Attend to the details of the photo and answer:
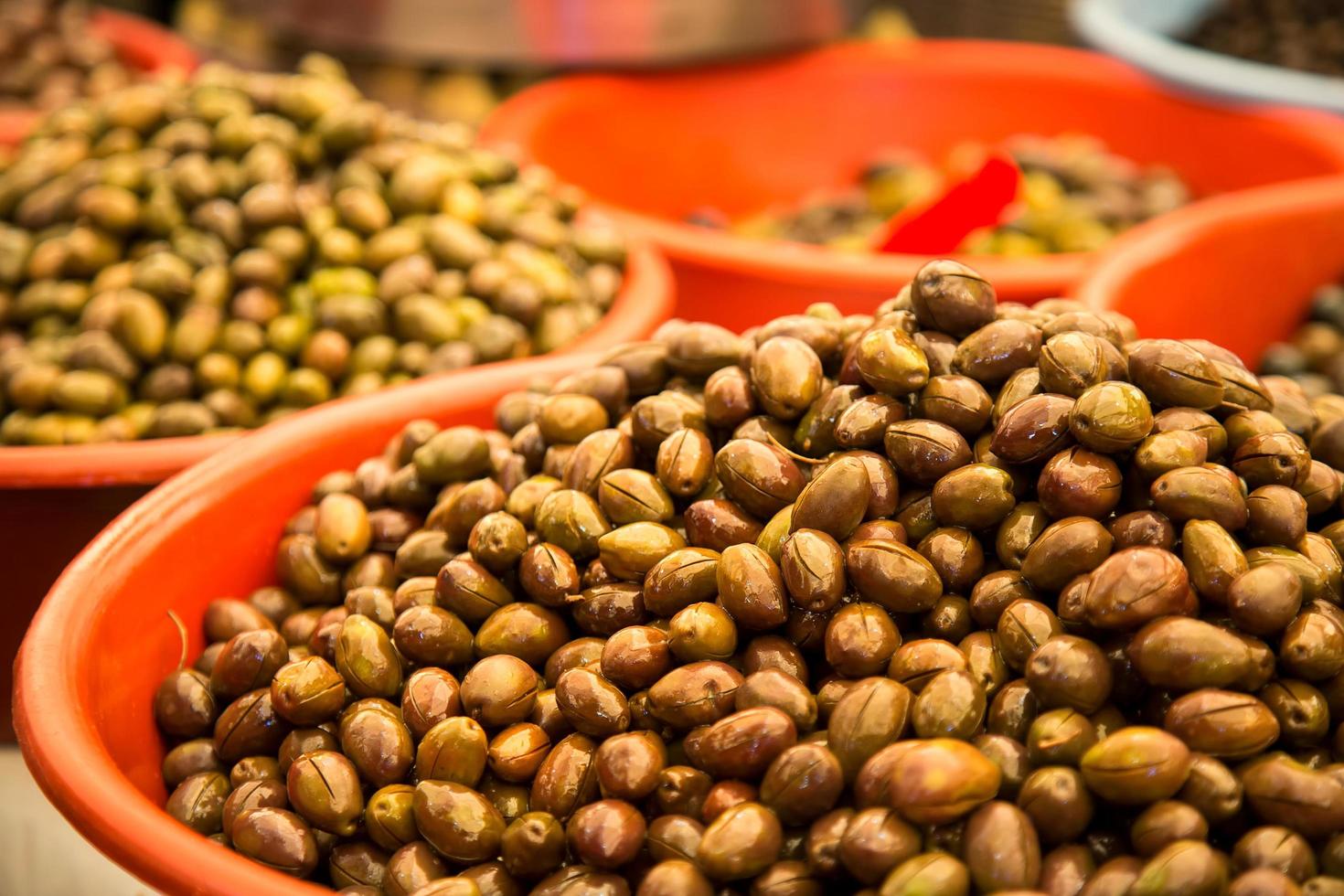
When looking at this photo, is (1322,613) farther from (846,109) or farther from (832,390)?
(846,109)

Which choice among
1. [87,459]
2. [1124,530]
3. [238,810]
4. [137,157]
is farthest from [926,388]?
[137,157]

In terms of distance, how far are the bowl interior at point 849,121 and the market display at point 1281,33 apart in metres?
0.27

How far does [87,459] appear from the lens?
1.40 metres

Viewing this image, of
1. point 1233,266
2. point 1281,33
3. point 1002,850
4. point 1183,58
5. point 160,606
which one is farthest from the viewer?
point 1281,33

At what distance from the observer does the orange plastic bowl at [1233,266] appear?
1853 millimetres

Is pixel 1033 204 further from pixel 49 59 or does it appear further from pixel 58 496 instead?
pixel 49 59

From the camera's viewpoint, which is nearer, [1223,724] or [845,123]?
[1223,724]

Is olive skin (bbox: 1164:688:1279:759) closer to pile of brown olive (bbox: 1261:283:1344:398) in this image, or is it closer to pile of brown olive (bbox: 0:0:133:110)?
pile of brown olive (bbox: 1261:283:1344:398)

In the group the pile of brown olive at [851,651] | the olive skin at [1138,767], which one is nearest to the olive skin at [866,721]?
the pile of brown olive at [851,651]

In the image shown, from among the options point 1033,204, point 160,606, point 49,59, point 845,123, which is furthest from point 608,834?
point 49,59

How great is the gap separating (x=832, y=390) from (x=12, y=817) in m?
0.92

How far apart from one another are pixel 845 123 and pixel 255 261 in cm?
164

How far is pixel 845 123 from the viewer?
2918 millimetres

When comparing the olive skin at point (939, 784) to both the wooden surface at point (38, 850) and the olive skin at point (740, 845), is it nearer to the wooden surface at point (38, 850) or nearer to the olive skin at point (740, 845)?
the olive skin at point (740, 845)
